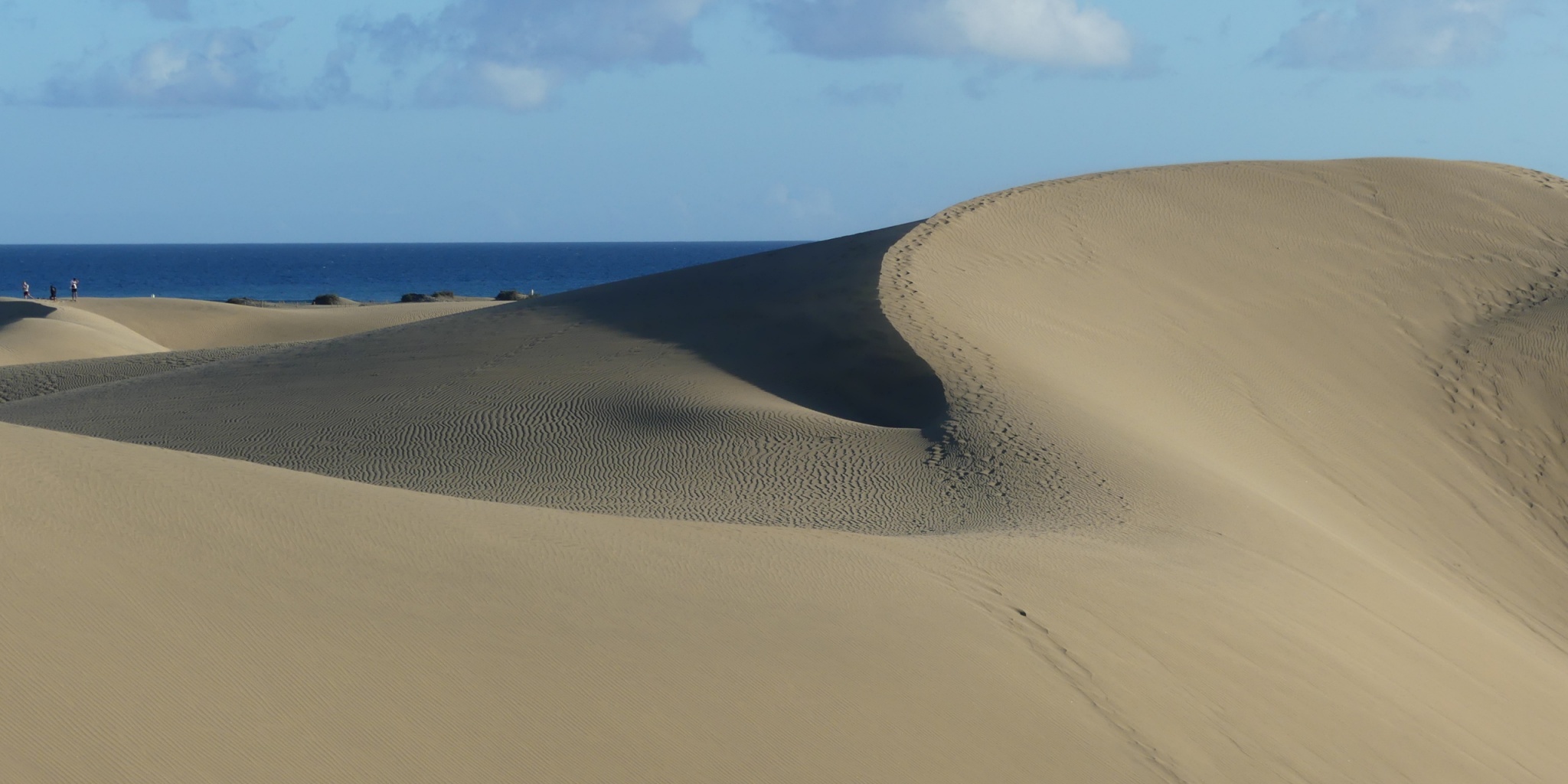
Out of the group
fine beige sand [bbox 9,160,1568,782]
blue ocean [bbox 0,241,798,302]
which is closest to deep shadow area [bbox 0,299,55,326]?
fine beige sand [bbox 9,160,1568,782]

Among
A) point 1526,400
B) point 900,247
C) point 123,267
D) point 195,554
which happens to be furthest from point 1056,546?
point 123,267

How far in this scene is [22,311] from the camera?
29.3m

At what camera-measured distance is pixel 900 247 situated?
15.9 m

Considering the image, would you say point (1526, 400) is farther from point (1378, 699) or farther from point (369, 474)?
point (369, 474)

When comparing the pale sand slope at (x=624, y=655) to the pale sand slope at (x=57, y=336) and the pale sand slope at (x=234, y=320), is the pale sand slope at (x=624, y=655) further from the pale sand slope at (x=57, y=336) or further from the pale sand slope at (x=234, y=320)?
the pale sand slope at (x=234, y=320)

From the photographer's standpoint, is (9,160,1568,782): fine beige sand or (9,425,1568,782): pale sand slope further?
(9,160,1568,782): fine beige sand

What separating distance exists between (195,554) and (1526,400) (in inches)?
592

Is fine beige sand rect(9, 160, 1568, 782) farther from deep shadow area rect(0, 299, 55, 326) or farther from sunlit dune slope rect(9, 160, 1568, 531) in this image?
deep shadow area rect(0, 299, 55, 326)

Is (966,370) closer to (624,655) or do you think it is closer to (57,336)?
(624,655)

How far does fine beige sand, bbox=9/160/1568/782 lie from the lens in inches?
181

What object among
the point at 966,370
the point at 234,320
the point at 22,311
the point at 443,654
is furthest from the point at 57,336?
the point at 443,654

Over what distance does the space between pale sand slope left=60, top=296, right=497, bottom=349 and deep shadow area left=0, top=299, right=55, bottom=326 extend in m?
1.79

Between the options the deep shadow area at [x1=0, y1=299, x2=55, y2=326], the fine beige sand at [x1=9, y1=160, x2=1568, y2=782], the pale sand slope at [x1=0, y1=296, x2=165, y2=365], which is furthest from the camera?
the deep shadow area at [x1=0, y1=299, x2=55, y2=326]

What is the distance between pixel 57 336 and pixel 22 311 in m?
5.35
